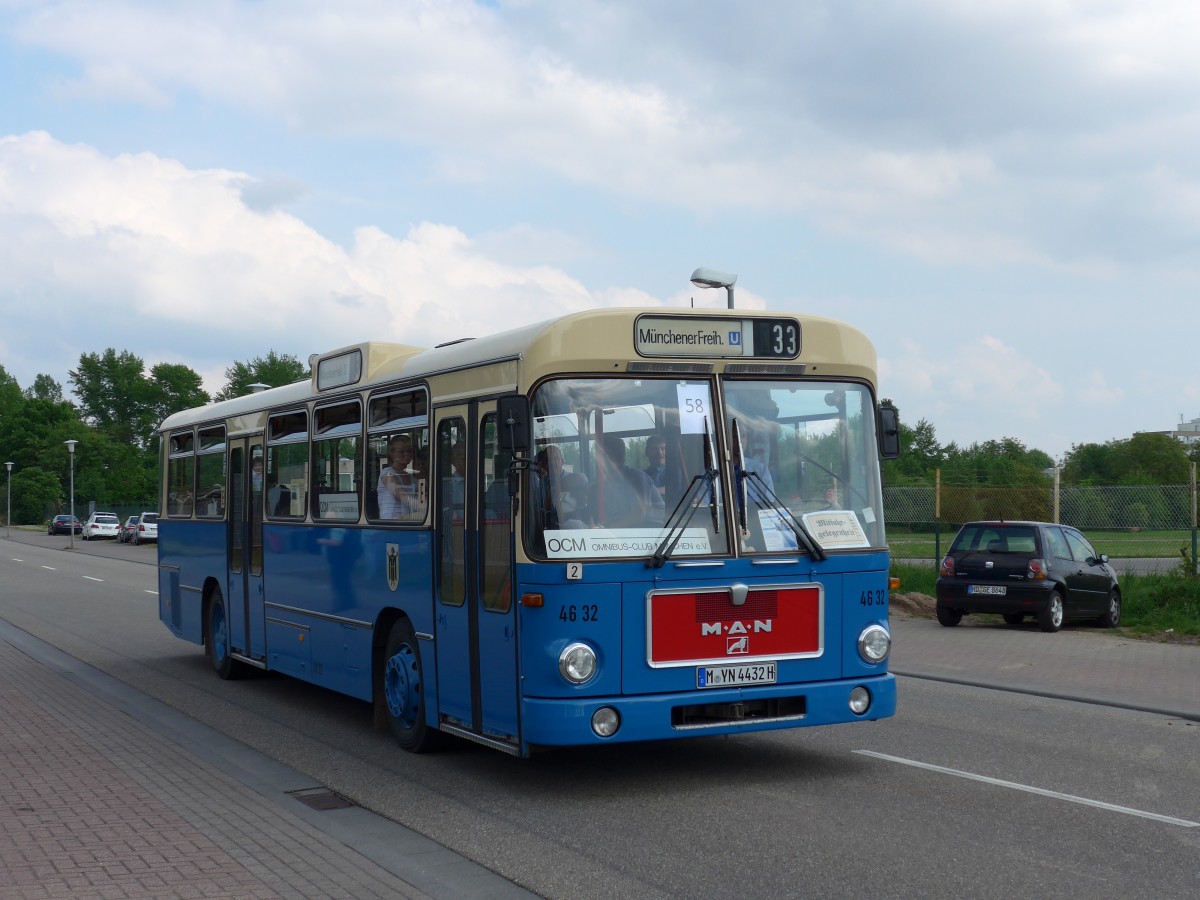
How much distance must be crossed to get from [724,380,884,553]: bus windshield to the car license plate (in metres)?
0.69

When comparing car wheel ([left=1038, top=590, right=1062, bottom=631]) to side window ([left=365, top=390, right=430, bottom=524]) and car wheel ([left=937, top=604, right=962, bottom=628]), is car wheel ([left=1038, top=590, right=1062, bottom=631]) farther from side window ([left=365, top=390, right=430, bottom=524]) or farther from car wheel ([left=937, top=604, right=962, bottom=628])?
side window ([left=365, top=390, right=430, bottom=524])

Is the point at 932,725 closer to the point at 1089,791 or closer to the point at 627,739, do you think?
the point at 1089,791

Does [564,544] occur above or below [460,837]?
above

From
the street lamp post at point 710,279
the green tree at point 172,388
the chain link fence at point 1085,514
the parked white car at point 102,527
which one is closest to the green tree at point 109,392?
the green tree at point 172,388

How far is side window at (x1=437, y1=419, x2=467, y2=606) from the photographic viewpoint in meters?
8.55

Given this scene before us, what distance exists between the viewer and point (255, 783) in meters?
8.46

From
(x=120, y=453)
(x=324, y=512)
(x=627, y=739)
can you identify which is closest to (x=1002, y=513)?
(x=324, y=512)

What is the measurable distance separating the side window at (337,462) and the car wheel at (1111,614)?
12488 millimetres

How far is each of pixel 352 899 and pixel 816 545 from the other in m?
3.58

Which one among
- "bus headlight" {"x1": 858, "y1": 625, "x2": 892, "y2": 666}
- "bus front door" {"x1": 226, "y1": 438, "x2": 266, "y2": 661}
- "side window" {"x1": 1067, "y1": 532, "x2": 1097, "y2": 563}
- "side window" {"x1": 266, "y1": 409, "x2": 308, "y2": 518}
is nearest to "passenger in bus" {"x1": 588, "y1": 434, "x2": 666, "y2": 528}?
"bus headlight" {"x1": 858, "y1": 625, "x2": 892, "y2": 666}

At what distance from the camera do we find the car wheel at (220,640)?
1380cm

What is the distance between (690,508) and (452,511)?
5.51 feet

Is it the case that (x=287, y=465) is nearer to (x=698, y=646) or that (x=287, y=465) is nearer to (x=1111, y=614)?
(x=698, y=646)

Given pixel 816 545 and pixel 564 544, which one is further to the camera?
pixel 816 545
